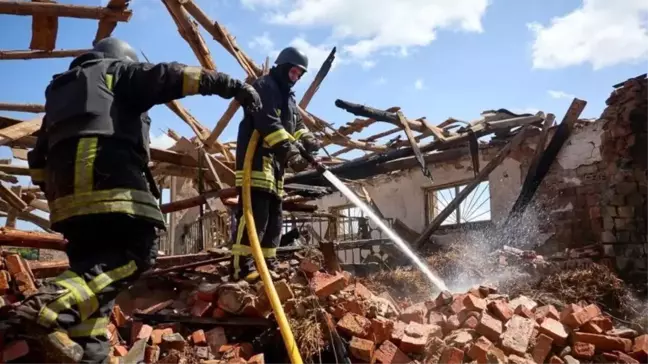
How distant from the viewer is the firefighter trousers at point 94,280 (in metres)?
2.34

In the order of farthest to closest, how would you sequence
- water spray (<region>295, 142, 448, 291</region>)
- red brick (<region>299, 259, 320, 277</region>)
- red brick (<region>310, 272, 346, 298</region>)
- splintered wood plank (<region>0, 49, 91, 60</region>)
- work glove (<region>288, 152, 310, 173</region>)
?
1. splintered wood plank (<region>0, 49, 91, 60</region>)
2. water spray (<region>295, 142, 448, 291</region>)
3. work glove (<region>288, 152, 310, 173</region>)
4. red brick (<region>299, 259, 320, 277</region>)
5. red brick (<region>310, 272, 346, 298</region>)

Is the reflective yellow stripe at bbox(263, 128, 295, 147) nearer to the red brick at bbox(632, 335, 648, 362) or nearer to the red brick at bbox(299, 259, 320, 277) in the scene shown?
the red brick at bbox(299, 259, 320, 277)

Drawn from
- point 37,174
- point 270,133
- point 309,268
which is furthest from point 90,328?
point 270,133

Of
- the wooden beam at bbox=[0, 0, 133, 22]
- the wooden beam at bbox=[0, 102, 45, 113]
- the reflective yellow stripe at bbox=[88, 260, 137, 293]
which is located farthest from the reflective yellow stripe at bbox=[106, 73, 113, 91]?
the wooden beam at bbox=[0, 102, 45, 113]

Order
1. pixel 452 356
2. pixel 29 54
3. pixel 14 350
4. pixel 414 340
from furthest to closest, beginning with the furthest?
pixel 29 54 → pixel 414 340 → pixel 452 356 → pixel 14 350

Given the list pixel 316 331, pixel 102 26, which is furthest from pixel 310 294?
pixel 102 26

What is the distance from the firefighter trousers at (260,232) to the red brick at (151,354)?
1013 millimetres

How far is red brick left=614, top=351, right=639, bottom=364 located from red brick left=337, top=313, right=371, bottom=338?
181cm

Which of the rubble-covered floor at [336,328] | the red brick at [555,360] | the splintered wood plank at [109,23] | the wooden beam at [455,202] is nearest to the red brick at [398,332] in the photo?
the rubble-covered floor at [336,328]

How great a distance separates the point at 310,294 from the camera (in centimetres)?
365

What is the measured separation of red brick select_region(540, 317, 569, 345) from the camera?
3.71 metres

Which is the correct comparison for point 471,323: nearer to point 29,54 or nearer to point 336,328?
point 336,328

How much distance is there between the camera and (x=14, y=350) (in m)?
2.94

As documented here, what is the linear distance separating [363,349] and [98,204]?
72.8 inches
